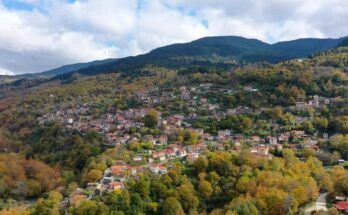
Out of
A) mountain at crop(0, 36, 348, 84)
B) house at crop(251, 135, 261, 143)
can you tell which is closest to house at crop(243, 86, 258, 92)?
house at crop(251, 135, 261, 143)

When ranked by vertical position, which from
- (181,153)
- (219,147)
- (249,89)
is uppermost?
(249,89)

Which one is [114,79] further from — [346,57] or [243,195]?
[243,195]

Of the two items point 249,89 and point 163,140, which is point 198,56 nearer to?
point 249,89

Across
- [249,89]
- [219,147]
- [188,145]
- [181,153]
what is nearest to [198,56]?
[249,89]

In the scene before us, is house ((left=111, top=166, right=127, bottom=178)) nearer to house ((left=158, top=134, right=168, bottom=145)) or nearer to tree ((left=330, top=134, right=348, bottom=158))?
house ((left=158, top=134, right=168, bottom=145))

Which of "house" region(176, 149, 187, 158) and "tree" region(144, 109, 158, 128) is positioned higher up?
"tree" region(144, 109, 158, 128)

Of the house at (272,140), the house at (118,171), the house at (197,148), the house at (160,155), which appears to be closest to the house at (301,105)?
the house at (272,140)

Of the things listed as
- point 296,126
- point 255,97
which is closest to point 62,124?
point 255,97

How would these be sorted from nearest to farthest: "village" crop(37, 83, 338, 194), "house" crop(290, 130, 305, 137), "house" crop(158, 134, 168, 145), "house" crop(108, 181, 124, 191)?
"house" crop(108, 181, 124, 191)
"village" crop(37, 83, 338, 194)
"house" crop(290, 130, 305, 137)
"house" crop(158, 134, 168, 145)

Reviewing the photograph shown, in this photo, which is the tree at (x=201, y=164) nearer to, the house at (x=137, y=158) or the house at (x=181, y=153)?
the house at (x=181, y=153)

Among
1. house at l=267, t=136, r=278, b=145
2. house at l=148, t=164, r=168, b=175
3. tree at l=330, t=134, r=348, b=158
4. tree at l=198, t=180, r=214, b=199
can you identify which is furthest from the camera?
house at l=267, t=136, r=278, b=145

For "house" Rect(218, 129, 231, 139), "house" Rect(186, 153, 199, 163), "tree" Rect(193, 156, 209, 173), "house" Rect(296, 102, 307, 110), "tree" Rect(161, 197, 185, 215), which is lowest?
"tree" Rect(161, 197, 185, 215)
